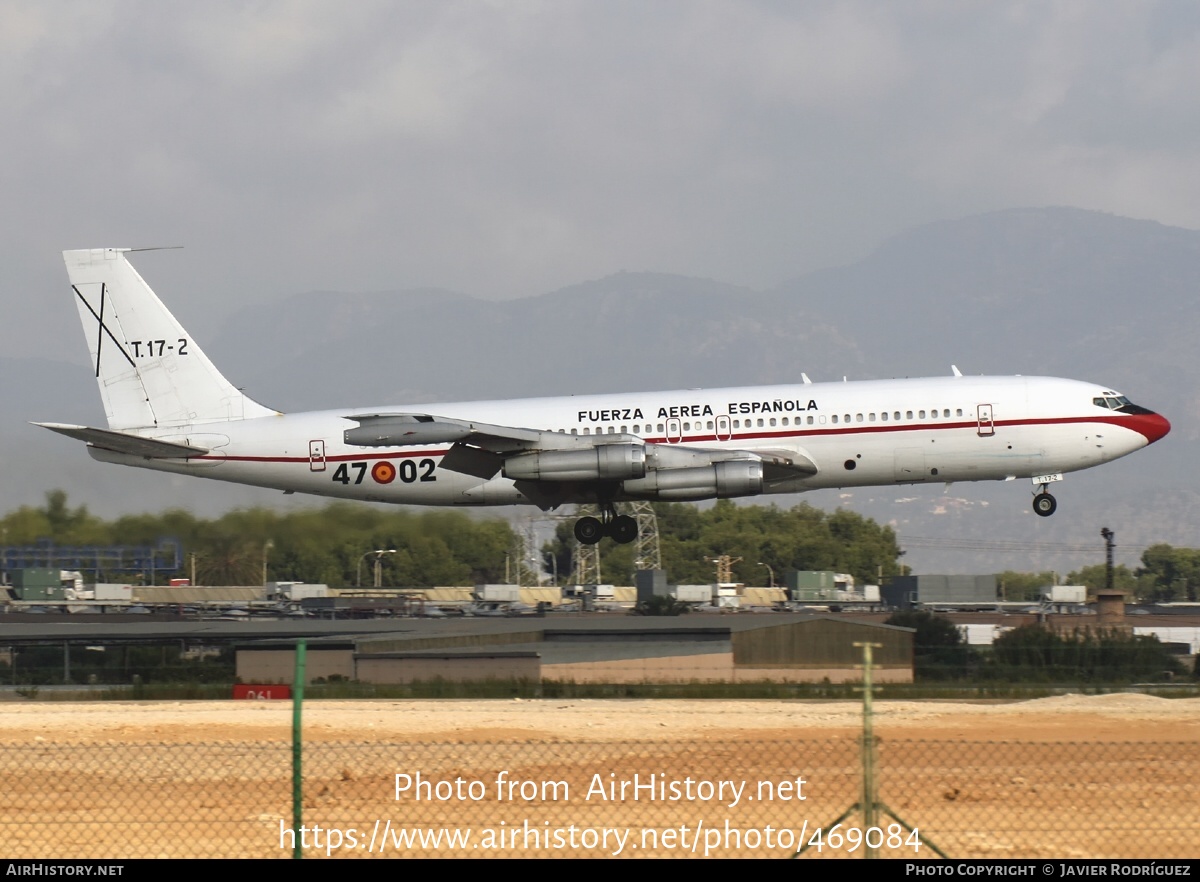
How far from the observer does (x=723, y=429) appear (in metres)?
41.1

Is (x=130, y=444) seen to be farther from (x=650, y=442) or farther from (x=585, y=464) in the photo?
(x=650, y=442)

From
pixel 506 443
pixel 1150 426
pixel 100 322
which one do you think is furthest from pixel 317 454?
pixel 1150 426

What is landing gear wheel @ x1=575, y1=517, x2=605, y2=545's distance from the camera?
43.1 meters

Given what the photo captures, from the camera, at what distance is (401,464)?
43.0 m

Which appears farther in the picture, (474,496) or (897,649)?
(897,649)

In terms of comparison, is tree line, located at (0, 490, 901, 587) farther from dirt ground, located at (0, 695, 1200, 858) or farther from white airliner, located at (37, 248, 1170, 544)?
dirt ground, located at (0, 695, 1200, 858)

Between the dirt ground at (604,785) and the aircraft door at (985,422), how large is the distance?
29.0 feet

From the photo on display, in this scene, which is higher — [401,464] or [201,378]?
[201,378]

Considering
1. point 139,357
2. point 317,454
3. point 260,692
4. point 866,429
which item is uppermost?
point 139,357

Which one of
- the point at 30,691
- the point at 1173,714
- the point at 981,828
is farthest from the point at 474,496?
the point at 981,828

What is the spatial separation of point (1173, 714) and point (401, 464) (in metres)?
21.2

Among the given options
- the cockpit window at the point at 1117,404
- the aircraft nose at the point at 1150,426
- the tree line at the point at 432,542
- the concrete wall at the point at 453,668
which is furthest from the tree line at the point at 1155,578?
the cockpit window at the point at 1117,404

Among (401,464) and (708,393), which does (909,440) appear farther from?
(401,464)

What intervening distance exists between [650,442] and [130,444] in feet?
47.9
